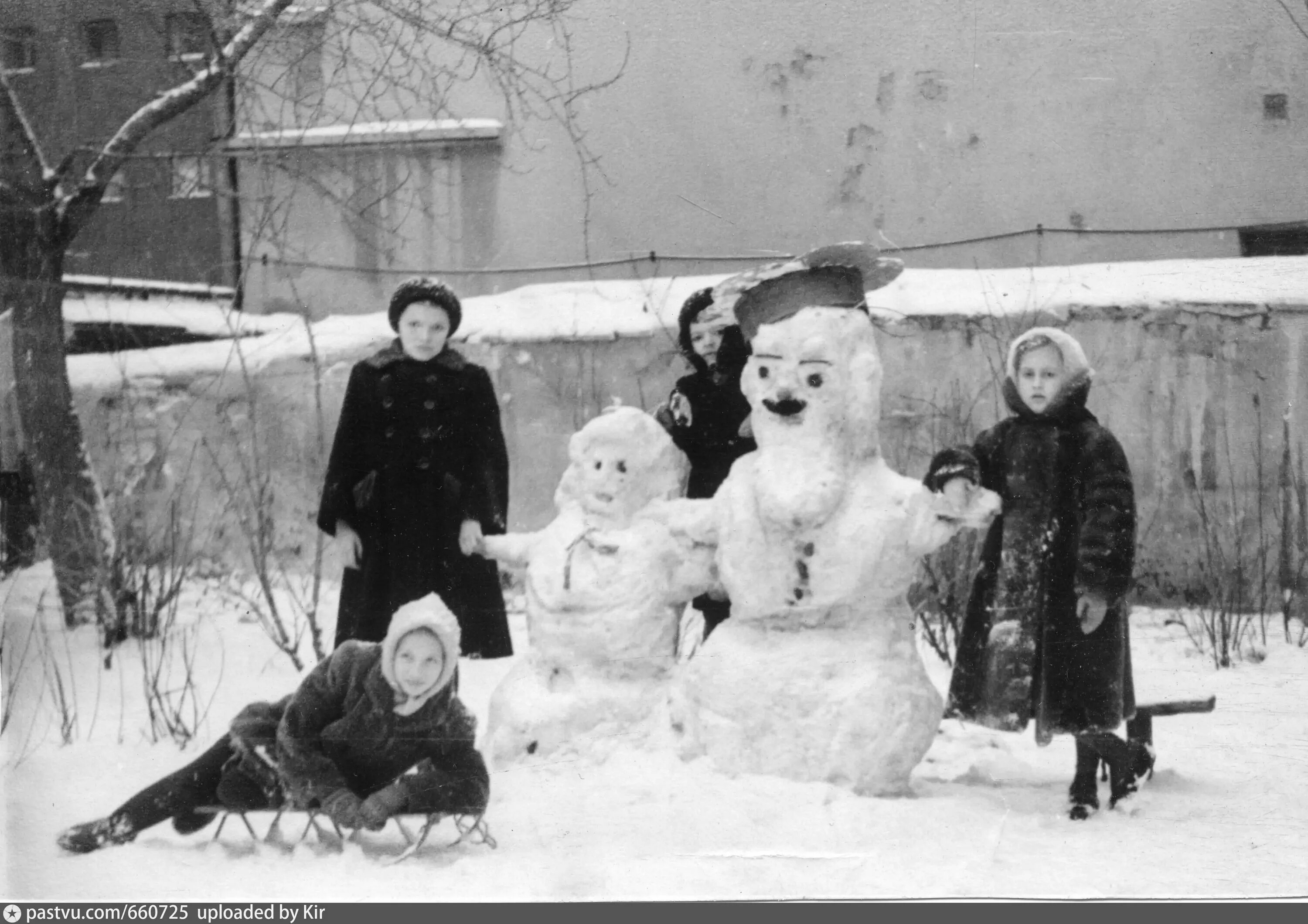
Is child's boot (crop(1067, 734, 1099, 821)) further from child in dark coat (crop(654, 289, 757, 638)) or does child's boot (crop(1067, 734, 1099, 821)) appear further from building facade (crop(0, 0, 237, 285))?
building facade (crop(0, 0, 237, 285))

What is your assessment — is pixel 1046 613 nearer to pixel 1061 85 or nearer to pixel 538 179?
pixel 1061 85

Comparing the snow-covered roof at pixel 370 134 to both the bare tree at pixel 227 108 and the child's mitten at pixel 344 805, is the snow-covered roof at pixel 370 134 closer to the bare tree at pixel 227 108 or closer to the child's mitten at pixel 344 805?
the bare tree at pixel 227 108

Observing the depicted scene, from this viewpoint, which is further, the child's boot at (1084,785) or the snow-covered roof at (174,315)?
the snow-covered roof at (174,315)

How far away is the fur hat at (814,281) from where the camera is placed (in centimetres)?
290

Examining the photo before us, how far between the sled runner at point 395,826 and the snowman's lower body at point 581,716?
0.16 metres

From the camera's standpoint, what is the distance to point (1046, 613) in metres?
2.88

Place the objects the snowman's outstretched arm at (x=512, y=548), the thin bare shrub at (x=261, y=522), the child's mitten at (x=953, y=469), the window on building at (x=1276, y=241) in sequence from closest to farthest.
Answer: the child's mitten at (x=953, y=469) < the snowman's outstretched arm at (x=512, y=548) < the window on building at (x=1276, y=241) < the thin bare shrub at (x=261, y=522)

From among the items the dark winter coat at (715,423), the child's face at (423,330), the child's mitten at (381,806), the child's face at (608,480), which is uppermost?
the child's face at (423,330)

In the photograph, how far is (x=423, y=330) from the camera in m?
3.19

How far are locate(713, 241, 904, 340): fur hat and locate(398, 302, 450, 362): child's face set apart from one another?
75 centimetres

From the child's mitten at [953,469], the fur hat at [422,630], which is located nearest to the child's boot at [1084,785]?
the child's mitten at [953,469]

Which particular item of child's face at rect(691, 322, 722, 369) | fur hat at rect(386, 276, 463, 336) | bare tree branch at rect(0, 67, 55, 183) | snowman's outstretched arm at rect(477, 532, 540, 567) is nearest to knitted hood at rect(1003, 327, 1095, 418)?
child's face at rect(691, 322, 722, 369)

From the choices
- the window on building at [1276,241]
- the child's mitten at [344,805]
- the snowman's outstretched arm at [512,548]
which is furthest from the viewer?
the window on building at [1276,241]

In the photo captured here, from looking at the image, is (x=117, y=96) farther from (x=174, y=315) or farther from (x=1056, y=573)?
(x=1056, y=573)
